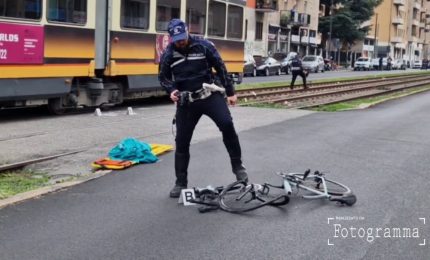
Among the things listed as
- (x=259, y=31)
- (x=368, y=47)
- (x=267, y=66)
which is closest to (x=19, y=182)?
(x=267, y=66)

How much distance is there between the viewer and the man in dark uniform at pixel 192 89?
21.0 ft

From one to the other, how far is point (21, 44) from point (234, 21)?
28.7 feet

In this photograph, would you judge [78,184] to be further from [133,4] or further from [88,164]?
[133,4]

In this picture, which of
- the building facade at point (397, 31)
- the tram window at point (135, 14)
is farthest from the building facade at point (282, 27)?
the tram window at point (135, 14)

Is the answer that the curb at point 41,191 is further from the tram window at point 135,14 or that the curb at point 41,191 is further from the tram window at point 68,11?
the tram window at point 135,14

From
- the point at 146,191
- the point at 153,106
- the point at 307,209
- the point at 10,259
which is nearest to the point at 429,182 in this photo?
the point at 307,209

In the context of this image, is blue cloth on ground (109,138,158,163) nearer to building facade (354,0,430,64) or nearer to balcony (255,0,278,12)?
balcony (255,0,278,12)

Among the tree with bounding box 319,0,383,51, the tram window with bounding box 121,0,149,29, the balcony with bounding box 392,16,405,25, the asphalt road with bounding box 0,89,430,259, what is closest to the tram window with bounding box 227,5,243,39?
the tram window with bounding box 121,0,149,29

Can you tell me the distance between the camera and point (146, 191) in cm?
688

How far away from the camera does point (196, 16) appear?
56.6ft

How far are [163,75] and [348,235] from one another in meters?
2.51

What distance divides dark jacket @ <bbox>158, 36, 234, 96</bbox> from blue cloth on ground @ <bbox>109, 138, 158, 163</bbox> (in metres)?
2.10

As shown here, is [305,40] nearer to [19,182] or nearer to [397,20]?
[397,20]

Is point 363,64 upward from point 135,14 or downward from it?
downward
